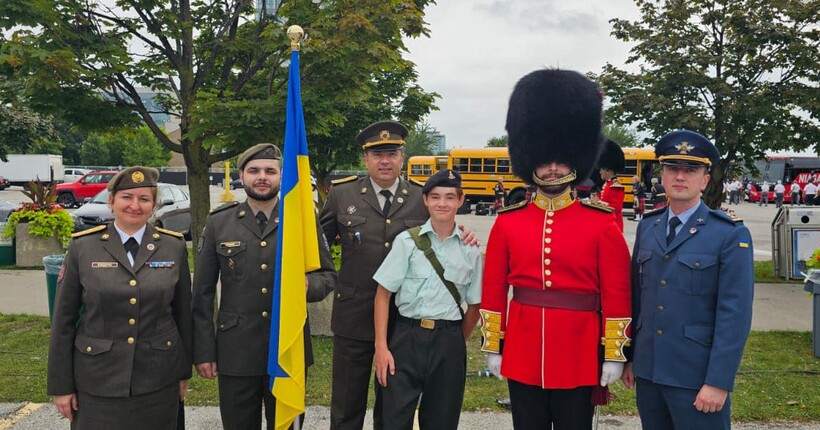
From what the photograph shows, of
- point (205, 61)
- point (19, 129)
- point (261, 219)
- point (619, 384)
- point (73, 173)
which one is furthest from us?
point (73, 173)

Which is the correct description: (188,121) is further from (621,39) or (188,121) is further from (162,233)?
(621,39)

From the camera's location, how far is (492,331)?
9.98 ft

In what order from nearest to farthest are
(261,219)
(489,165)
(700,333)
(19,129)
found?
(700,333) → (261,219) → (19,129) → (489,165)

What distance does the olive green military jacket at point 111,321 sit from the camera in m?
2.92

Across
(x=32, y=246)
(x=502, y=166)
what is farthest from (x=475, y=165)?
(x=32, y=246)

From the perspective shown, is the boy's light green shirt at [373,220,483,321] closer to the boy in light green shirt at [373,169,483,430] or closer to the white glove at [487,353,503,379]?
the boy in light green shirt at [373,169,483,430]

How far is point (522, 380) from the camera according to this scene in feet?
9.72

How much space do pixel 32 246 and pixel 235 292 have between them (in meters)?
9.32

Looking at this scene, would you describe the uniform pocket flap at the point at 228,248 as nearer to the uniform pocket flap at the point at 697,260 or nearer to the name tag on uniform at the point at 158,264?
the name tag on uniform at the point at 158,264

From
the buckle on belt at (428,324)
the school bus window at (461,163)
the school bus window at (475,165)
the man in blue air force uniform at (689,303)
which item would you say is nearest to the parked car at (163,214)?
the buckle on belt at (428,324)

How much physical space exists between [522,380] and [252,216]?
1664mm

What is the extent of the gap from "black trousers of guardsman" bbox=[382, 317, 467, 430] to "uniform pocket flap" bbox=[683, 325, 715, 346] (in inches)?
42.6

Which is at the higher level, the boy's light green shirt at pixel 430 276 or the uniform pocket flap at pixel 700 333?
the boy's light green shirt at pixel 430 276

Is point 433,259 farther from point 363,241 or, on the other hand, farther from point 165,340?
point 165,340
